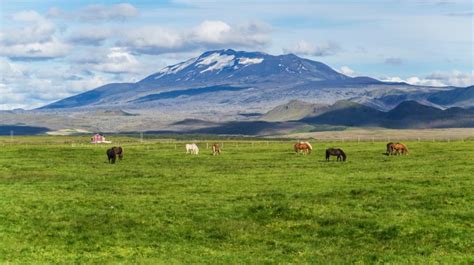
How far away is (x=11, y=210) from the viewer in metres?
36.0

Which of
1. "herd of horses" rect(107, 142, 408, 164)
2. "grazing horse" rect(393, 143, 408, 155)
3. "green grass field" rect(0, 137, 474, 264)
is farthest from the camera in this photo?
"grazing horse" rect(393, 143, 408, 155)

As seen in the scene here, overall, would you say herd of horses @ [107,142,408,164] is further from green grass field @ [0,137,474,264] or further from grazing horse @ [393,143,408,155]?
green grass field @ [0,137,474,264]

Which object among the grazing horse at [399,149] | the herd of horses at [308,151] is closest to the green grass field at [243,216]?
the herd of horses at [308,151]

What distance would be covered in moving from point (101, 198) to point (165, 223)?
9174mm

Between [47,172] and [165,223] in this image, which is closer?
[165,223]

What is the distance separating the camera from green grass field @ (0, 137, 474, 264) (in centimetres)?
2667

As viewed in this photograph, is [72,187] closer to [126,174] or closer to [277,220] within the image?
[126,174]

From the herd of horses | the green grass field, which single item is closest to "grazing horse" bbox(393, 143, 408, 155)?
the herd of horses

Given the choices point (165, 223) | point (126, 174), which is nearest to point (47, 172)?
point (126, 174)

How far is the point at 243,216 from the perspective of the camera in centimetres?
3444

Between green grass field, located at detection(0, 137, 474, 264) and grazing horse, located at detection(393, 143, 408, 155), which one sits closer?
green grass field, located at detection(0, 137, 474, 264)

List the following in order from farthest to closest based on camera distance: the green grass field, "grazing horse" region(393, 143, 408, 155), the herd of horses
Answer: "grazing horse" region(393, 143, 408, 155) < the herd of horses < the green grass field

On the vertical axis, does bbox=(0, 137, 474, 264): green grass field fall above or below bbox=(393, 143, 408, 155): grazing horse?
below

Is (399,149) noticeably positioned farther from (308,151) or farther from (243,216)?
(243,216)
